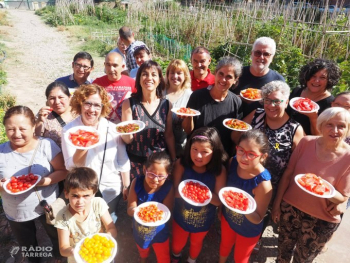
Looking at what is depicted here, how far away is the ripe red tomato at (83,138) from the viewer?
8.23 ft

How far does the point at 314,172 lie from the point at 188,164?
142 cm

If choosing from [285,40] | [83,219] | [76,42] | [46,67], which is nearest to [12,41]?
[76,42]

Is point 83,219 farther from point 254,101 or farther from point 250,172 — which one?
point 254,101

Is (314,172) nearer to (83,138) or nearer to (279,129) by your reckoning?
(279,129)

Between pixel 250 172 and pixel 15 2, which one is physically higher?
pixel 15 2

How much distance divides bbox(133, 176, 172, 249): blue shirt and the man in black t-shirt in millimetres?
1768

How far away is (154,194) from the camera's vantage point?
289 cm

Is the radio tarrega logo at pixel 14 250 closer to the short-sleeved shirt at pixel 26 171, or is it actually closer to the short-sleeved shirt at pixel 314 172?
the short-sleeved shirt at pixel 26 171

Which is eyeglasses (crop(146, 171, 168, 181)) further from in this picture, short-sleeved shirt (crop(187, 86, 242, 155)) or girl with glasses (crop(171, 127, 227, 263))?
short-sleeved shirt (crop(187, 86, 242, 155))

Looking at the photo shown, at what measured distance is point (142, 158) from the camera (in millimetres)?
3236

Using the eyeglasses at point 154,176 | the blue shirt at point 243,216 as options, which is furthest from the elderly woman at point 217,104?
the eyeglasses at point 154,176

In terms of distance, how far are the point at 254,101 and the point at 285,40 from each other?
23.2ft

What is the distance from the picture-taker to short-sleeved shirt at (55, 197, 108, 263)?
2467 mm

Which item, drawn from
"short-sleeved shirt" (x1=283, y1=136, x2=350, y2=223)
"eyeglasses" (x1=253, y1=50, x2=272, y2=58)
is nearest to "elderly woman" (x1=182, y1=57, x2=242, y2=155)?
"eyeglasses" (x1=253, y1=50, x2=272, y2=58)
